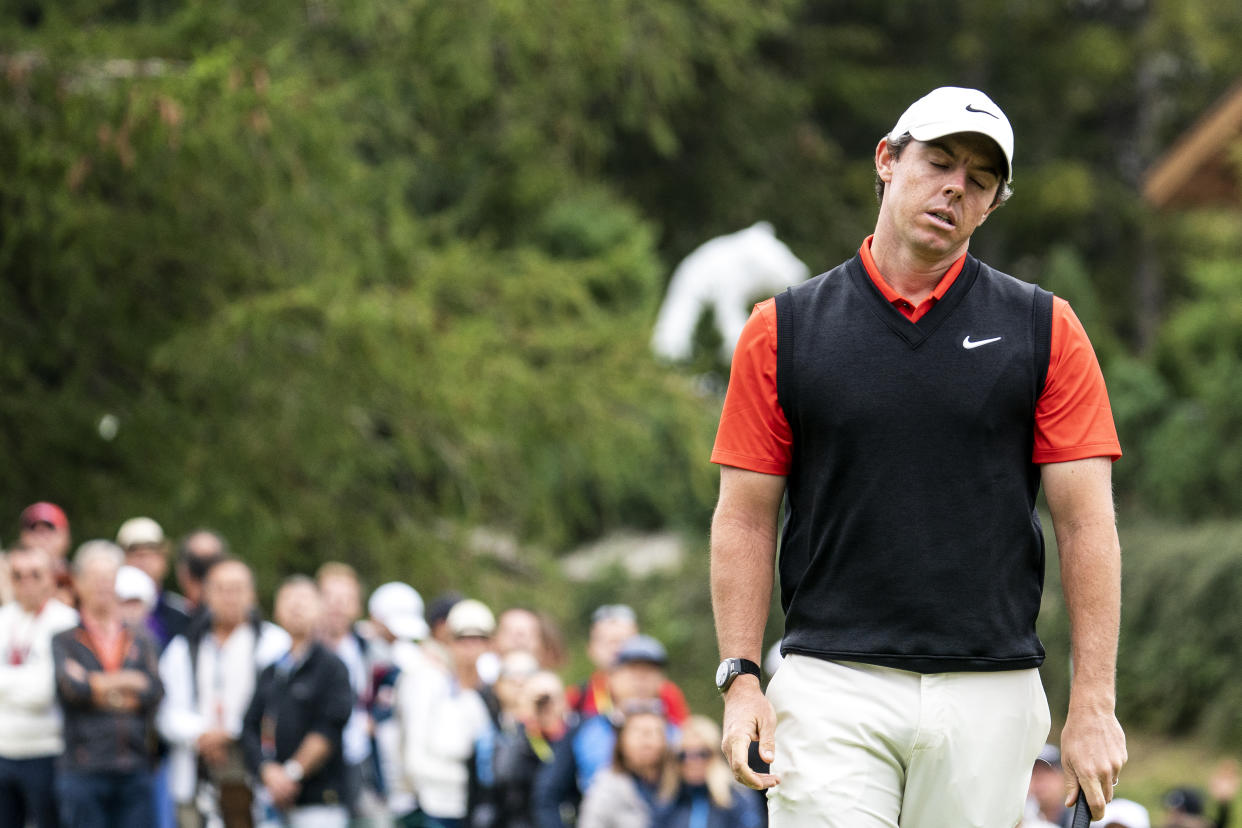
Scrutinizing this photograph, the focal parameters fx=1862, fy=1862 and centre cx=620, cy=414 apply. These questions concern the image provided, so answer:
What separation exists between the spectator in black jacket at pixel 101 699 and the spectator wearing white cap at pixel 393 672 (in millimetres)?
1240

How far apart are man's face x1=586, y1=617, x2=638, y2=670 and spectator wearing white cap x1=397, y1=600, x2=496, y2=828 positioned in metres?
0.90

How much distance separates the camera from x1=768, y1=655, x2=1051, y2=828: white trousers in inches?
131

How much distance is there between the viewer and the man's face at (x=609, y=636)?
31.9 ft

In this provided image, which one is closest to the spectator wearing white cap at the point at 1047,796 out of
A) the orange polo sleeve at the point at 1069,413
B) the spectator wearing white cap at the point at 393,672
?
the spectator wearing white cap at the point at 393,672

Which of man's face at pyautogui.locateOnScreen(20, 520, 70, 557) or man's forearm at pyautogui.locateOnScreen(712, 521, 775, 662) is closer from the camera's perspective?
man's forearm at pyautogui.locateOnScreen(712, 521, 775, 662)

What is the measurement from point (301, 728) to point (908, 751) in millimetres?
5729

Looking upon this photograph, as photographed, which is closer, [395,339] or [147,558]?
[147,558]

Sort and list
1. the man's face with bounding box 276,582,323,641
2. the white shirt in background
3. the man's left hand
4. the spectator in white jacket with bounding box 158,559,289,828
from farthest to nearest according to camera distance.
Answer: the spectator in white jacket with bounding box 158,559,289,828 < the man's face with bounding box 276,582,323,641 < the white shirt in background < the man's left hand

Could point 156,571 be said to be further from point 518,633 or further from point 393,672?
point 518,633

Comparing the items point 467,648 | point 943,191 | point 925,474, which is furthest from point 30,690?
point 943,191

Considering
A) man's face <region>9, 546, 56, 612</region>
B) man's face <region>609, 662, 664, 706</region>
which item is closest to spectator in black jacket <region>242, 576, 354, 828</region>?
man's face <region>9, 546, 56, 612</region>

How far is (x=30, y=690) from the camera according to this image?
27.9 ft

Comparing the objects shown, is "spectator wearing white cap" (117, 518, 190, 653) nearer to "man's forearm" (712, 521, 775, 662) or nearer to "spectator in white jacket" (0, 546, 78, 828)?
"spectator in white jacket" (0, 546, 78, 828)

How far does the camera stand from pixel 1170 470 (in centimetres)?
1720
